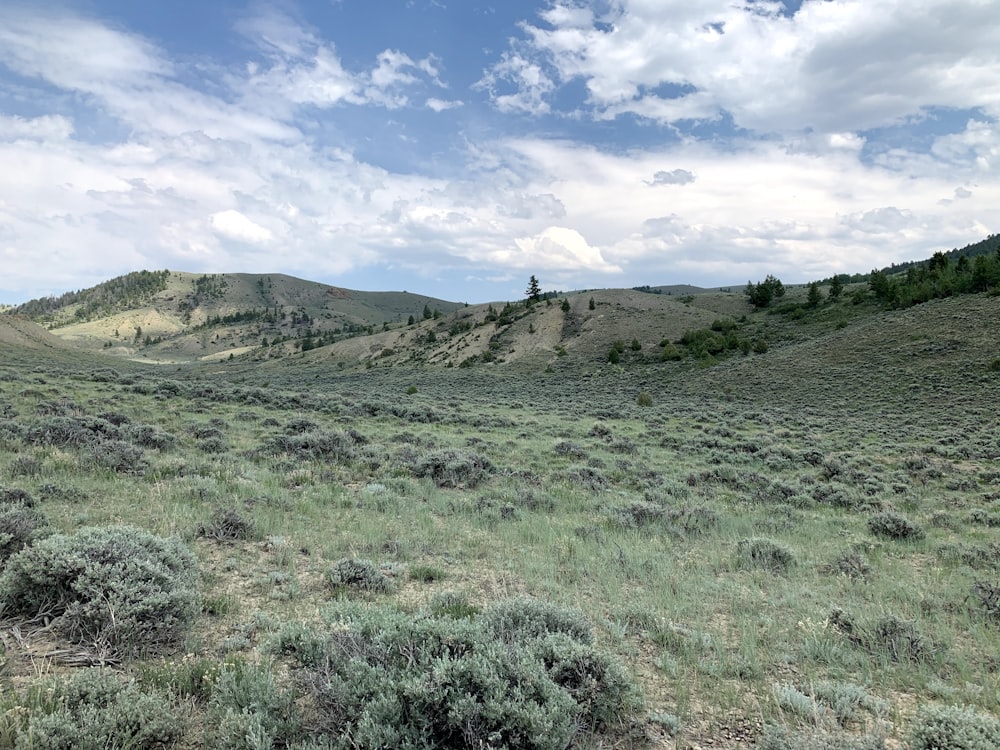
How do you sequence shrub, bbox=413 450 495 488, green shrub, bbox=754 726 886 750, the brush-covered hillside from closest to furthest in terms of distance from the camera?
green shrub, bbox=754 726 886 750 < shrub, bbox=413 450 495 488 < the brush-covered hillside

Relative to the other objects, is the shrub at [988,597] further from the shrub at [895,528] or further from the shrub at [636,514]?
the shrub at [636,514]

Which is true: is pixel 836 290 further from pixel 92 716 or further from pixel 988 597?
pixel 92 716

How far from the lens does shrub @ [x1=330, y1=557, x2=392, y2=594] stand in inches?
228

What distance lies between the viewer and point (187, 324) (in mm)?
181875

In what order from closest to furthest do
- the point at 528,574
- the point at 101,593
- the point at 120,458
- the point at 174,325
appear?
1. the point at 101,593
2. the point at 528,574
3. the point at 120,458
4. the point at 174,325

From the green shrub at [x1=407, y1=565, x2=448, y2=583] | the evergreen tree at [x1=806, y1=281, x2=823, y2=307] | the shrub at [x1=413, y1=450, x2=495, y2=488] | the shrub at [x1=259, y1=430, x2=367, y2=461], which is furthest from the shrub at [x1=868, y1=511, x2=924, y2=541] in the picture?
the evergreen tree at [x1=806, y1=281, x2=823, y2=307]

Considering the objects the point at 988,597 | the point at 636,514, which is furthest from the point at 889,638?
the point at 636,514

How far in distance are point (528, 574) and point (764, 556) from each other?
3.54m

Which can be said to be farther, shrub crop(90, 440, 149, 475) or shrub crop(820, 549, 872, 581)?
shrub crop(90, 440, 149, 475)

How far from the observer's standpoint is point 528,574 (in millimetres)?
6523

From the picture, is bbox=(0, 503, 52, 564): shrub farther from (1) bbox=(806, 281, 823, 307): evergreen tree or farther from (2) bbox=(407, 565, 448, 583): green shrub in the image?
(1) bbox=(806, 281, 823, 307): evergreen tree

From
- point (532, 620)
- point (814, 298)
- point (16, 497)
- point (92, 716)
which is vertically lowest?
point (532, 620)

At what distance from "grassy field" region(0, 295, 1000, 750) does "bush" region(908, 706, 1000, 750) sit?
2 cm

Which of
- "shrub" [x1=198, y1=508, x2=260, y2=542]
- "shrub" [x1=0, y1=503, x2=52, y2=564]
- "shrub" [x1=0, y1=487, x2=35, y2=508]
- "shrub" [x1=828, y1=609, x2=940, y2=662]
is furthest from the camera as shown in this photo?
"shrub" [x1=198, y1=508, x2=260, y2=542]
